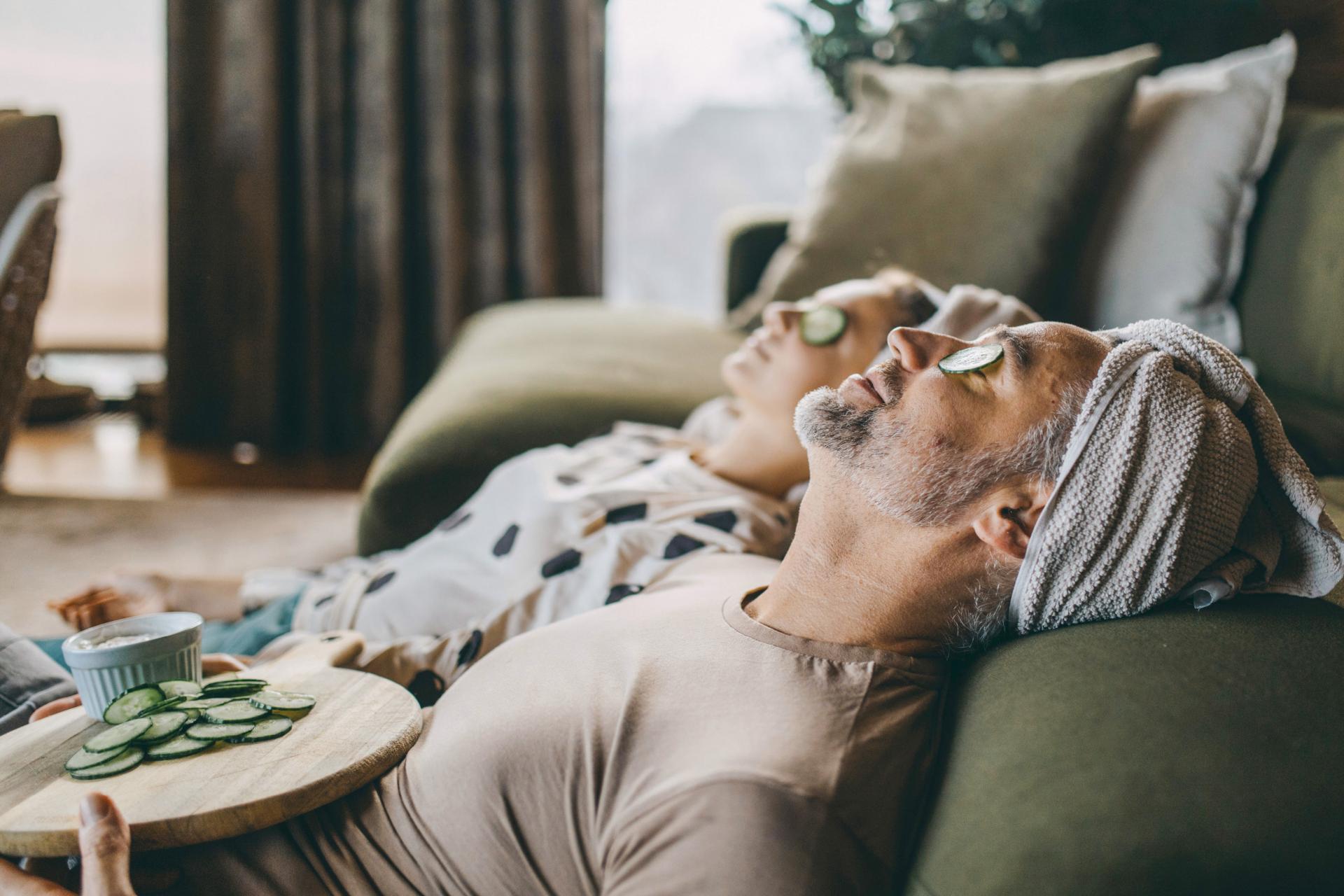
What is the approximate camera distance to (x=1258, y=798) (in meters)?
0.62

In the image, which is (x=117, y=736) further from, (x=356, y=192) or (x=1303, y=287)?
(x=356, y=192)

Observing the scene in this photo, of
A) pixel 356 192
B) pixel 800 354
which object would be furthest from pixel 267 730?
pixel 356 192

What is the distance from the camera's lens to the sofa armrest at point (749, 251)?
281cm

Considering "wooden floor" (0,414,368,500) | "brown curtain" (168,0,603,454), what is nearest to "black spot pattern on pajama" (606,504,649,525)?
"wooden floor" (0,414,368,500)

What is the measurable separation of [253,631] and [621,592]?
62 cm

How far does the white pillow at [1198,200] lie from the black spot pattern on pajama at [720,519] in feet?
2.88

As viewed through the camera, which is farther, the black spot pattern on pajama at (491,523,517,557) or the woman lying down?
the black spot pattern on pajama at (491,523,517,557)

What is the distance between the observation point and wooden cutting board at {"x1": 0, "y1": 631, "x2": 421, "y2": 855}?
2.43 feet

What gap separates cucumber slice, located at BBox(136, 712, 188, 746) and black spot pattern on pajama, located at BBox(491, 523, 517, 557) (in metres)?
0.55

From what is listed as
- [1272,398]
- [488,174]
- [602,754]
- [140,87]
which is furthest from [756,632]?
[140,87]

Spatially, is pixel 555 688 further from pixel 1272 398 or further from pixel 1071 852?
pixel 1272 398

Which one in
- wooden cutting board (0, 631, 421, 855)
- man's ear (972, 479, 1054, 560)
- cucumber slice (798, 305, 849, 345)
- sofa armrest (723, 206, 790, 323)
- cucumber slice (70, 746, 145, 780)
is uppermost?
sofa armrest (723, 206, 790, 323)

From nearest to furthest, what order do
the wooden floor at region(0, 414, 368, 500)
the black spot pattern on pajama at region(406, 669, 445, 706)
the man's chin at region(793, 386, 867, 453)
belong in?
the man's chin at region(793, 386, 867, 453) < the black spot pattern on pajama at region(406, 669, 445, 706) < the wooden floor at region(0, 414, 368, 500)

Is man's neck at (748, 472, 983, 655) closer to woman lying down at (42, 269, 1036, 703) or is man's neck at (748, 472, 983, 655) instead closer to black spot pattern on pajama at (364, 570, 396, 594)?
woman lying down at (42, 269, 1036, 703)
